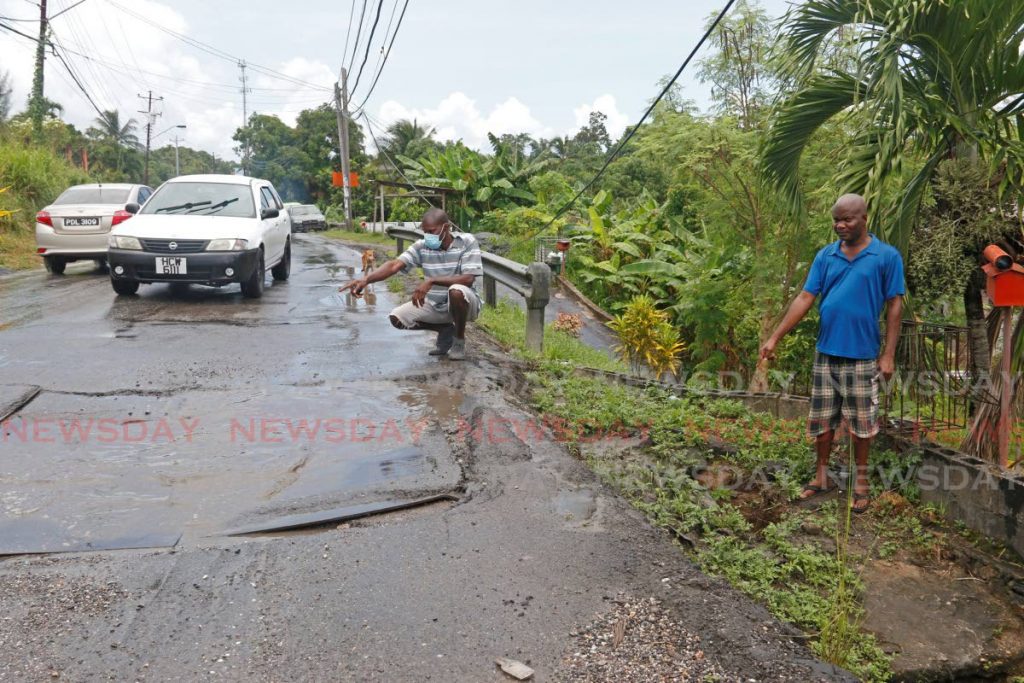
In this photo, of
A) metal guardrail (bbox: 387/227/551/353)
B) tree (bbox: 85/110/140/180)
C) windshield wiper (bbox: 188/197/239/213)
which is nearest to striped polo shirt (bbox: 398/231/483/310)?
metal guardrail (bbox: 387/227/551/353)

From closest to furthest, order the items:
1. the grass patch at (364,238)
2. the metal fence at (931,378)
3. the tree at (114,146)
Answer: the metal fence at (931,378), the grass patch at (364,238), the tree at (114,146)

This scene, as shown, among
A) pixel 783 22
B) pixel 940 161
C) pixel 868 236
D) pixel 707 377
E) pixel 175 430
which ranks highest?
pixel 783 22

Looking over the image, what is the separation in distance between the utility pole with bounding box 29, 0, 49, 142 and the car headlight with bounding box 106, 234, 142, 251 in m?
24.5

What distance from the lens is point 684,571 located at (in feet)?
12.5

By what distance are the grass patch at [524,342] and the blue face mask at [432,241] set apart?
1.47m

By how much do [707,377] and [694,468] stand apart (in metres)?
8.33

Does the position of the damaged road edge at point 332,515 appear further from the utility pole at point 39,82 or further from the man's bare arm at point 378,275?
the utility pole at point 39,82

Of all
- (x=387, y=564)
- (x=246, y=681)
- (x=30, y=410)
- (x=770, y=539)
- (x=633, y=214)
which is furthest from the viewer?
(x=633, y=214)

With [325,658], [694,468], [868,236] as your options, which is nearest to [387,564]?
[325,658]

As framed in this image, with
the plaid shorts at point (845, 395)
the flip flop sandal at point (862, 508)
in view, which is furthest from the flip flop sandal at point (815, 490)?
the plaid shorts at point (845, 395)

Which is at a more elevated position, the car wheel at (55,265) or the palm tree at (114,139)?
the palm tree at (114,139)

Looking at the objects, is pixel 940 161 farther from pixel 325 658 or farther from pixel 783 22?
pixel 325 658

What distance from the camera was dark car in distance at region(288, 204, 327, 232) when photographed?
4284 centimetres

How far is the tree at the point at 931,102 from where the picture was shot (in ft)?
16.8
